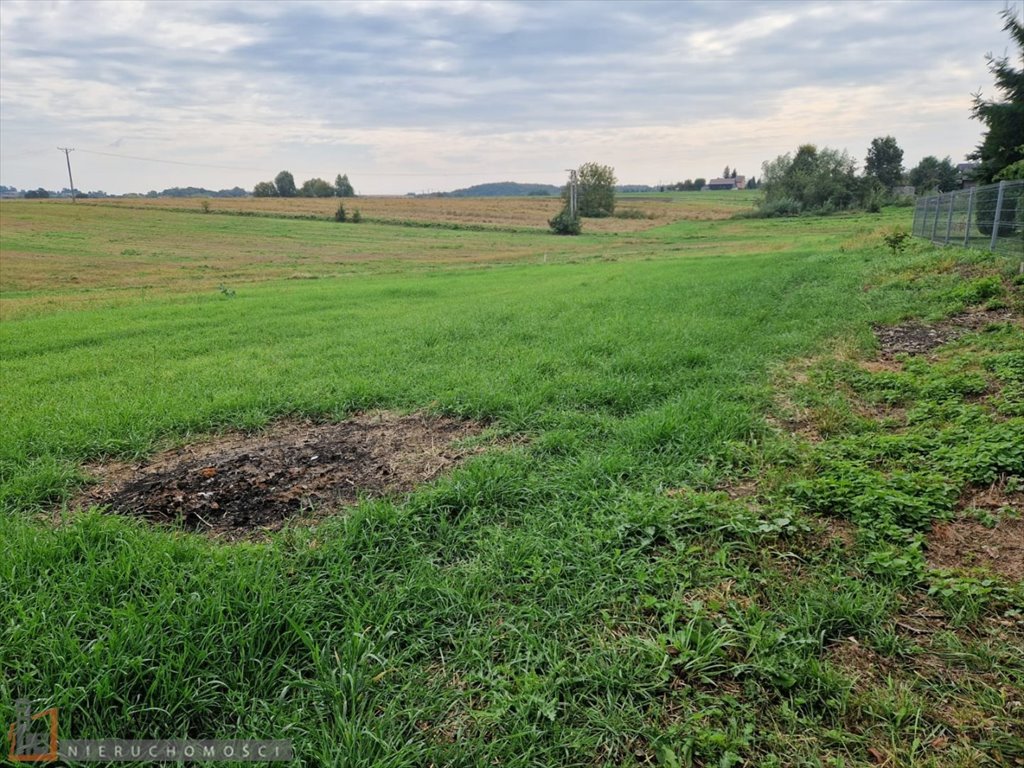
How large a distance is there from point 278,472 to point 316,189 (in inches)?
4508

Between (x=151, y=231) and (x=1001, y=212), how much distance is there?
56384 millimetres

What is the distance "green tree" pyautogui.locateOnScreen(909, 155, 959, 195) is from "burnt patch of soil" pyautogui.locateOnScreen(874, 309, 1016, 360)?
77568 mm

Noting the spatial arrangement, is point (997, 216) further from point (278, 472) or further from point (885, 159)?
point (885, 159)

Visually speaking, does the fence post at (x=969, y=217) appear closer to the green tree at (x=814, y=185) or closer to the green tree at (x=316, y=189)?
the green tree at (x=814, y=185)

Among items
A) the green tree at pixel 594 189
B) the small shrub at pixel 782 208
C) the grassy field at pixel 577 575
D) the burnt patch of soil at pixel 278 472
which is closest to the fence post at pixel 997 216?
the grassy field at pixel 577 575

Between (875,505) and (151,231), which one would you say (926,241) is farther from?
(151,231)

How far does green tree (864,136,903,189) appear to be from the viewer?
8938 centimetres

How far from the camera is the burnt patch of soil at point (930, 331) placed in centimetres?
677

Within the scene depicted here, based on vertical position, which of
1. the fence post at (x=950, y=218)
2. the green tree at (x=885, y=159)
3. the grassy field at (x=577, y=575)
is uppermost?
the green tree at (x=885, y=159)

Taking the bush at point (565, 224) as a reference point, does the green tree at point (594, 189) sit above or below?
above

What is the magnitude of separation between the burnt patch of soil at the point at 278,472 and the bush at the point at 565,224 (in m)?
59.6

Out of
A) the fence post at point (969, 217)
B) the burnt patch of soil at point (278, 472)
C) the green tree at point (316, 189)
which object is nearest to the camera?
the burnt patch of soil at point (278, 472)

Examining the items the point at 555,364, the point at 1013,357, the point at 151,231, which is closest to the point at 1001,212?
the point at 1013,357

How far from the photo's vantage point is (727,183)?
170 m
